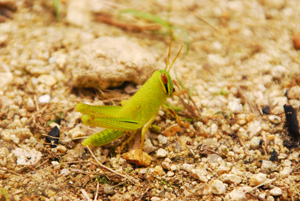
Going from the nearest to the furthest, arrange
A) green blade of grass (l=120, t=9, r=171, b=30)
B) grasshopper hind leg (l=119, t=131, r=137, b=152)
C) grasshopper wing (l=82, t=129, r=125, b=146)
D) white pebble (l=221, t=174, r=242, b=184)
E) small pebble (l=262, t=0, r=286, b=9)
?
white pebble (l=221, t=174, r=242, b=184), grasshopper wing (l=82, t=129, r=125, b=146), grasshopper hind leg (l=119, t=131, r=137, b=152), green blade of grass (l=120, t=9, r=171, b=30), small pebble (l=262, t=0, r=286, b=9)

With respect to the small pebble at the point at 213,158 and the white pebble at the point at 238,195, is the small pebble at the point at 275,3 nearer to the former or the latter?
the small pebble at the point at 213,158

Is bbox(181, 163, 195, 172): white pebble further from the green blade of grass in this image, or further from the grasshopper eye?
the green blade of grass

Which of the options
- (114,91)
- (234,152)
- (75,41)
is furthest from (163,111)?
(75,41)

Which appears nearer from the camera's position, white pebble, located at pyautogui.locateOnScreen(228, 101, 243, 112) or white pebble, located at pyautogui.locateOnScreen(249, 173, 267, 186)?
white pebble, located at pyautogui.locateOnScreen(249, 173, 267, 186)

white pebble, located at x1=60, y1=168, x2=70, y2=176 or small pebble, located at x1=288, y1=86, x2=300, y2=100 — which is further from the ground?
small pebble, located at x1=288, y1=86, x2=300, y2=100

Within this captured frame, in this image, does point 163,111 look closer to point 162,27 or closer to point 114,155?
point 114,155

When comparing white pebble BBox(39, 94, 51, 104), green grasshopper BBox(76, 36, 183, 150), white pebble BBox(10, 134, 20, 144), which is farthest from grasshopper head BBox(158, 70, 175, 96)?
white pebble BBox(10, 134, 20, 144)

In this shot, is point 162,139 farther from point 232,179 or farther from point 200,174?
point 232,179
